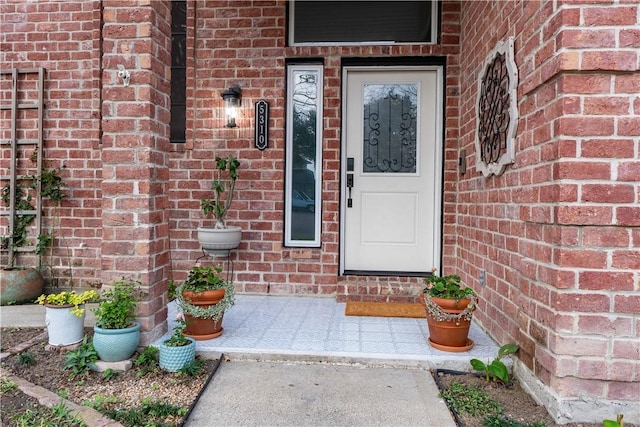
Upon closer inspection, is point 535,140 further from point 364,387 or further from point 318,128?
point 318,128

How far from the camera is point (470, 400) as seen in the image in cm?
203

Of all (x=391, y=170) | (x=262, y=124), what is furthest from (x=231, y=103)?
(x=391, y=170)

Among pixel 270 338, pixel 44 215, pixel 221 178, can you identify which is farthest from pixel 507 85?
pixel 44 215

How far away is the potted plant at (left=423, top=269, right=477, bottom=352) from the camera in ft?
8.18

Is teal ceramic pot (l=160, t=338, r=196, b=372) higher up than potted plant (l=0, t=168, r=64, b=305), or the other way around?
potted plant (l=0, t=168, r=64, b=305)

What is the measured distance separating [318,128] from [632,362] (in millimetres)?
2888

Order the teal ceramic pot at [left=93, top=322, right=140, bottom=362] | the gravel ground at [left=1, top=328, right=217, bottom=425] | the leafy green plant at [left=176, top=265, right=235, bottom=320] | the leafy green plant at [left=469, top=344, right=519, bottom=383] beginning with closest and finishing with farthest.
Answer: the gravel ground at [left=1, top=328, right=217, bottom=425] < the leafy green plant at [left=469, top=344, right=519, bottom=383] < the teal ceramic pot at [left=93, top=322, right=140, bottom=362] < the leafy green plant at [left=176, top=265, right=235, bottom=320]

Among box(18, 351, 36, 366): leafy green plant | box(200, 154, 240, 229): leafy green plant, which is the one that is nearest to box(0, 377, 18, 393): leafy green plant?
box(18, 351, 36, 366): leafy green plant

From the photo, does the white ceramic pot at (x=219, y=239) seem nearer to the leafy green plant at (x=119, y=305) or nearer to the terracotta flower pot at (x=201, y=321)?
the terracotta flower pot at (x=201, y=321)

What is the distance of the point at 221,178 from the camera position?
13.0 ft

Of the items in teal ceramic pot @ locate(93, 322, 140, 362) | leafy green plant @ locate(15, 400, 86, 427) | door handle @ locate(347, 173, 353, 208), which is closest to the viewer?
leafy green plant @ locate(15, 400, 86, 427)

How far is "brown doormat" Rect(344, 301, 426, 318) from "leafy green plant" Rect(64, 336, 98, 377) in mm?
1812

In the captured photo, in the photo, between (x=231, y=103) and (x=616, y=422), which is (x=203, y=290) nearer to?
(x=231, y=103)

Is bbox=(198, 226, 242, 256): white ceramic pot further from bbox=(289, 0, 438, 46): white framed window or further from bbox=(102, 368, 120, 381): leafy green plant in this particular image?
bbox=(289, 0, 438, 46): white framed window
